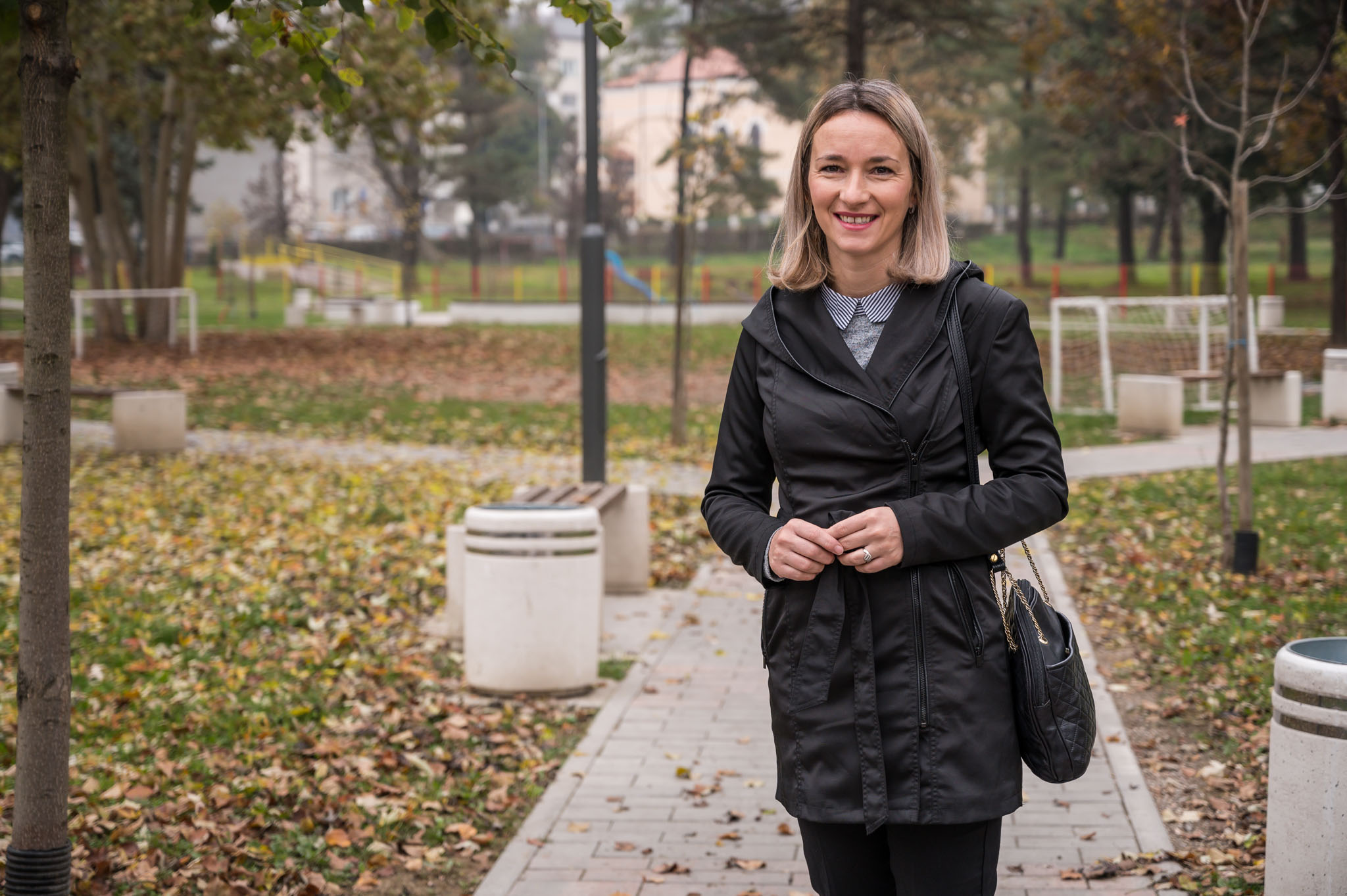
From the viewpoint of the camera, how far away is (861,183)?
8.13 ft

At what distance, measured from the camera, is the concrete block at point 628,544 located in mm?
8766

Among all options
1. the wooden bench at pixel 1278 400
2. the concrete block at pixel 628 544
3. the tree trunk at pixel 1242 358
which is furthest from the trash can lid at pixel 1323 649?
the wooden bench at pixel 1278 400

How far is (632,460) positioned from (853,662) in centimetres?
1184

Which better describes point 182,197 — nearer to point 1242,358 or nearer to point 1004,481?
point 1242,358

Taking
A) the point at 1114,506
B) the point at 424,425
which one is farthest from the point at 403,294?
the point at 1114,506

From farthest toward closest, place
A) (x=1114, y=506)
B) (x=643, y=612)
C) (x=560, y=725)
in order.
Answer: (x=1114, y=506) < (x=643, y=612) < (x=560, y=725)

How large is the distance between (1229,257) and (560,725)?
16.7ft

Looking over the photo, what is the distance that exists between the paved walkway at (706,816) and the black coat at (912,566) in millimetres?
2138

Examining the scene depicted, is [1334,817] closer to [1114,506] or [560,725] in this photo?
[560,725]

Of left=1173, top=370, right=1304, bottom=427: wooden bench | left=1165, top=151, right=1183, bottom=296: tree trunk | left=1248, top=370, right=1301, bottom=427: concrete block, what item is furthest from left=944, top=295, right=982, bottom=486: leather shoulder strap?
left=1165, top=151, right=1183, bottom=296: tree trunk

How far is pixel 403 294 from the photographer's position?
48.5m

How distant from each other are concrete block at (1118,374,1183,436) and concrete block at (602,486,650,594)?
8.83 metres

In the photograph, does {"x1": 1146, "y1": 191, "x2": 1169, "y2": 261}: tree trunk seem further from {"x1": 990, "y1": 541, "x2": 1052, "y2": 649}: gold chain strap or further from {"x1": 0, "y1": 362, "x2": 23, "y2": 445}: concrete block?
{"x1": 990, "y1": 541, "x2": 1052, "y2": 649}: gold chain strap

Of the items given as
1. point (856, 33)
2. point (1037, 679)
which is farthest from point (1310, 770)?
point (856, 33)
